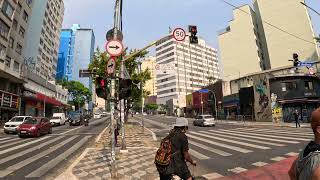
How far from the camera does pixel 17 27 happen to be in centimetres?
4675

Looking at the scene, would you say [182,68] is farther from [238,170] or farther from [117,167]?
[238,170]

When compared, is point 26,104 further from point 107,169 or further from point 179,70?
point 179,70

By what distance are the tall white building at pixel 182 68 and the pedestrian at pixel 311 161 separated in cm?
12973

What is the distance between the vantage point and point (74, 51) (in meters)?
132

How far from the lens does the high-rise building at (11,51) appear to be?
132 ft

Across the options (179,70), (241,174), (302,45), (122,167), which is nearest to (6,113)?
(122,167)

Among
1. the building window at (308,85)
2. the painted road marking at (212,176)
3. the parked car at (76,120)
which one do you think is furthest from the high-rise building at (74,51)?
the painted road marking at (212,176)

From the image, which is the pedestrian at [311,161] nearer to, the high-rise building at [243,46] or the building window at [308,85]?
the building window at [308,85]

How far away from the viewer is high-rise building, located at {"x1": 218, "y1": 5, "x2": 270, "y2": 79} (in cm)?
8269

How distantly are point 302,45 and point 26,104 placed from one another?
184 ft

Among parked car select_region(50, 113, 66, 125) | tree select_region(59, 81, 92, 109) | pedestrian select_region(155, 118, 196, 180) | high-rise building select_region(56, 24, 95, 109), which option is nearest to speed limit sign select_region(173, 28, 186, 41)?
pedestrian select_region(155, 118, 196, 180)

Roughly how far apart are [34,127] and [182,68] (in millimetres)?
125453

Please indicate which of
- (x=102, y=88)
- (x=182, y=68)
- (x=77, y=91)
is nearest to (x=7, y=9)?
(x=102, y=88)

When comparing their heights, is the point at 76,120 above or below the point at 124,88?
below
